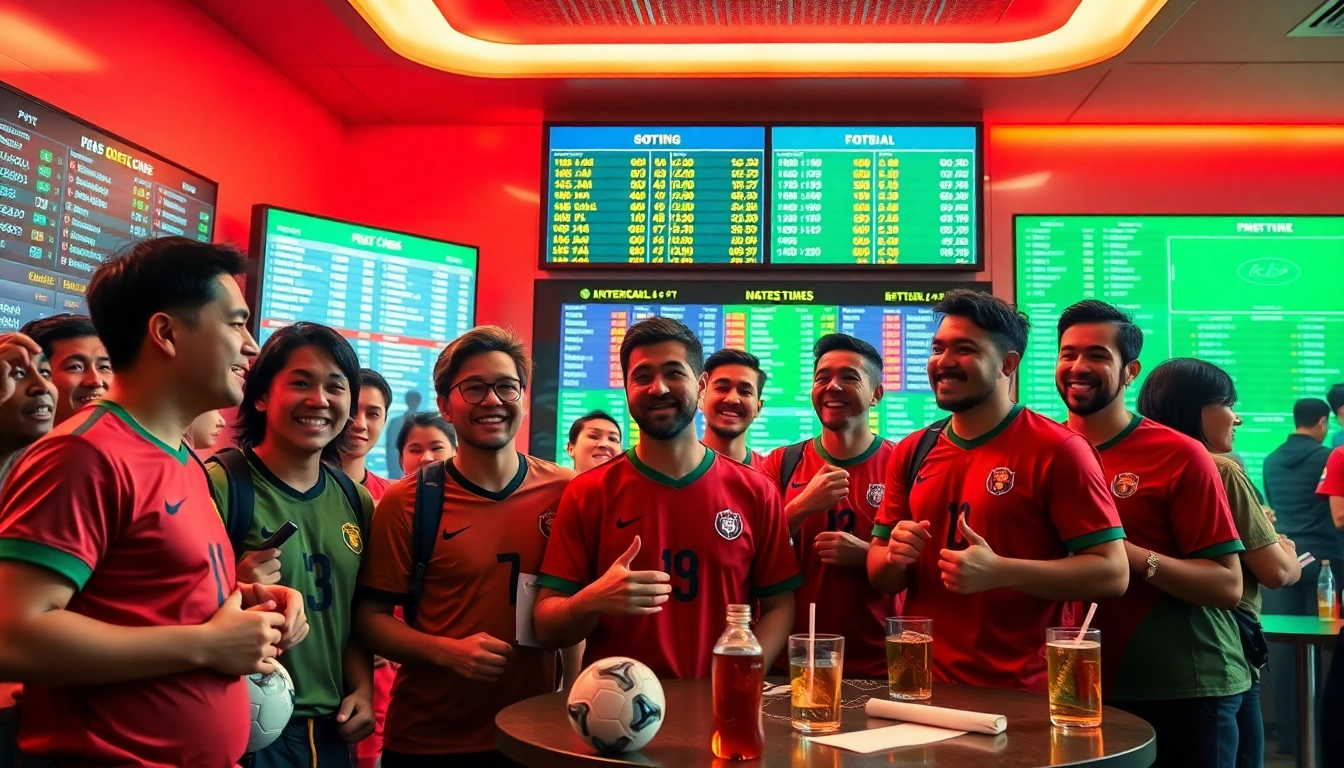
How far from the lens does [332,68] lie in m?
4.66

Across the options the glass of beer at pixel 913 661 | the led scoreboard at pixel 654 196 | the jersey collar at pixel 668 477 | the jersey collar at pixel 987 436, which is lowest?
the glass of beer at pixel 913 661

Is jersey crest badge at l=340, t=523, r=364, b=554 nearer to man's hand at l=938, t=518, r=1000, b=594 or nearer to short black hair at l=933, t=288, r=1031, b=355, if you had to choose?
man's hand at l=938, t=518, r=1000, b=594

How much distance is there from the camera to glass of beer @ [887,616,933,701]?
1.90m

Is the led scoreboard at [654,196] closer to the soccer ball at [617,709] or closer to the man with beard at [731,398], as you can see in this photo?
the man with beard at [731,398]

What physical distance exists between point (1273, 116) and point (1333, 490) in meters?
1.85

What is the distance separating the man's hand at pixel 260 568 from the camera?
1.94m

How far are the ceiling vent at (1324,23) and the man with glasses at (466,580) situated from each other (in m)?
3.50

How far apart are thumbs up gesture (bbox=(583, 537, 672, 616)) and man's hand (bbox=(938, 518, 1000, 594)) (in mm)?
561

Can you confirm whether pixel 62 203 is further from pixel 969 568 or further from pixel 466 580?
pixel 969 568

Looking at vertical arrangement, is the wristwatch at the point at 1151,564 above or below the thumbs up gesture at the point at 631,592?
above

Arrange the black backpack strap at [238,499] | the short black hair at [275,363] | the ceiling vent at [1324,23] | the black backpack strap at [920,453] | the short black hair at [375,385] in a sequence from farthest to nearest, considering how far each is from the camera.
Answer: the ceiling vent at [1324,23]
the short black hair at [375,385]
the black backpack strap at [920,453]
the short black hair at [275,363]
the black backpack strap at [238,499]

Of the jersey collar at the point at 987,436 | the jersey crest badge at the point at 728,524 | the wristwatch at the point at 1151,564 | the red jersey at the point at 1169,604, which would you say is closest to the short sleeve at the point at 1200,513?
the red jersey at the point at 1169,604

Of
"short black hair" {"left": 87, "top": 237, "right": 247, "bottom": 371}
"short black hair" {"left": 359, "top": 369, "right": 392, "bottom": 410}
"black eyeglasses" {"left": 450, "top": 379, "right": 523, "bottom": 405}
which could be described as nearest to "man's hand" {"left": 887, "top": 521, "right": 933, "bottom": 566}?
"black eyeglasses" {"left": 450, "top": 379, "right": 523, "bottom": 405}

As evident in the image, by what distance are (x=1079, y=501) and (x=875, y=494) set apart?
780mm
